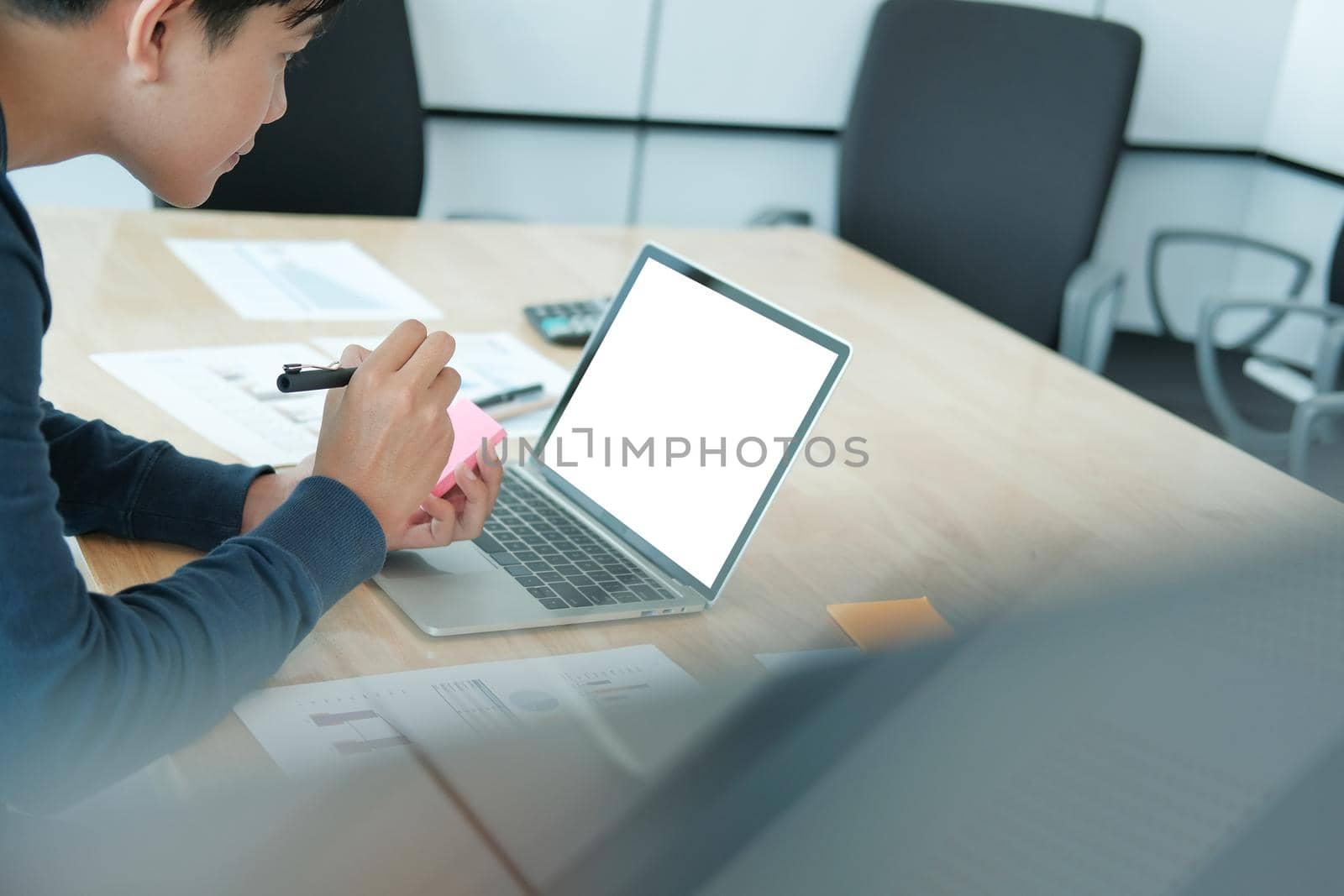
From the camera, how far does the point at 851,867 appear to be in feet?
0.69

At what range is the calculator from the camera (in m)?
1.44

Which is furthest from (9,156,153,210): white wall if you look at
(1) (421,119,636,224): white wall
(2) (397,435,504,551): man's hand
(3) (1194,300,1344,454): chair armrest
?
(3) (1194,300,1344,454): chair armrest

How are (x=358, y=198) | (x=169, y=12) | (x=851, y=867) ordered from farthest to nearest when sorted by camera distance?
(x=358, y=198)
(x=169, y=12)
(x=851, y=867)

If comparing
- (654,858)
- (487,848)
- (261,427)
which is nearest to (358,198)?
(261,427)

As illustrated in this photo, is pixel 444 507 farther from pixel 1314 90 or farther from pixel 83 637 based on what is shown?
pixel 1314 90

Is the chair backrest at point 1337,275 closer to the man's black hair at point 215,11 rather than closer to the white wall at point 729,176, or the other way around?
the white wall at point 729,176

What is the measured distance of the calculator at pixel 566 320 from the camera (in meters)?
1.44

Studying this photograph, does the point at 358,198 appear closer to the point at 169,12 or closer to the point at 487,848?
the point at 169,12

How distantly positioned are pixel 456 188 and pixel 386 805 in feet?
7.67

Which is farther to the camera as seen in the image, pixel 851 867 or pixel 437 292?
pixel 437 292

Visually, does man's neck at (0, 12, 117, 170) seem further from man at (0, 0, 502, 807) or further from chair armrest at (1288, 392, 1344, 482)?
chair armrest at (1288, 392, 1344, 482)

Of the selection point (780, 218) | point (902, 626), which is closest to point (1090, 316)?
point (780, 218)

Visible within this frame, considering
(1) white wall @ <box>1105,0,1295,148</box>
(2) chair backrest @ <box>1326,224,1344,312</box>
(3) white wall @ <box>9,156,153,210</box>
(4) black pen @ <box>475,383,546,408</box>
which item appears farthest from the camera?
(1) white wall @ <box>1105,0,1295,148</box>

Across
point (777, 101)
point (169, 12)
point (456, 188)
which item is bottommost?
point (456, 188)
